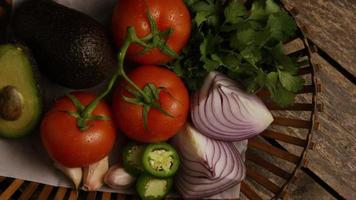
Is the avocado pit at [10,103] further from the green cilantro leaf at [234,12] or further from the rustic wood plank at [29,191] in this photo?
the green cilantro leaf at [234,12]

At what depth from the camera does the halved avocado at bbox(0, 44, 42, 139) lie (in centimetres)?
107

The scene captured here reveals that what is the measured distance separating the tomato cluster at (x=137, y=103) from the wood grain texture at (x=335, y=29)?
0.36 m

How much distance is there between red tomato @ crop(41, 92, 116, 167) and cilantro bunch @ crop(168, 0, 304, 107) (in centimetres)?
19

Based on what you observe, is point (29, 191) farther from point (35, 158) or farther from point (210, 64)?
point (210, 64)

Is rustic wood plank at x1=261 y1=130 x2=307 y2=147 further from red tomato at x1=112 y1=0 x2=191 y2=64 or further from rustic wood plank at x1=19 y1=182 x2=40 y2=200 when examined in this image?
rustic wood plank at x1=19 y1=182 x2=40 y2=200

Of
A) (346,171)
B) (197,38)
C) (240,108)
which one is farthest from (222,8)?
(346,171)

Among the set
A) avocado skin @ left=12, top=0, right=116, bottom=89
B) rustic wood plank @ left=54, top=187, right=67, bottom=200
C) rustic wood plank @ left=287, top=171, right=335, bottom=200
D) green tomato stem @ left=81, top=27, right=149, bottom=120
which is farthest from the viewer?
rustic wood plank @ left=287, top=171, right=335, bottom=200

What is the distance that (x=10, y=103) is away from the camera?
106cm

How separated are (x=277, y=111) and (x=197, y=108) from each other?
0.82ft

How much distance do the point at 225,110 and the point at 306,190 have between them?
0.31 metres

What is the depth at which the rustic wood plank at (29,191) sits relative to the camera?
3.87 ft

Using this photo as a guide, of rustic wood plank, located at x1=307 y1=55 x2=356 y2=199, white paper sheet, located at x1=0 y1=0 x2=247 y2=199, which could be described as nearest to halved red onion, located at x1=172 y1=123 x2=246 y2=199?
white paper sheet, located at x1=0 y1=0 x2=247 y2=199

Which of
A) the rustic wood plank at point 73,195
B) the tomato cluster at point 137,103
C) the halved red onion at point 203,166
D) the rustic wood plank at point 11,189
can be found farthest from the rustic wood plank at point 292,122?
the rustic wood plank at point 11,189

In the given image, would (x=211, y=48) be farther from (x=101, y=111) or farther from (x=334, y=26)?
(x=334, y=26)
